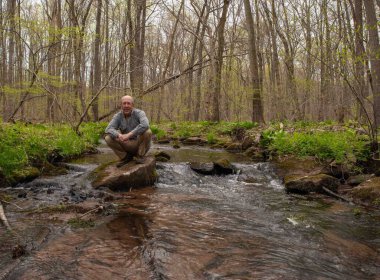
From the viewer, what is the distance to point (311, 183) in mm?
6496

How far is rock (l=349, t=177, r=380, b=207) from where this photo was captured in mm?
5637

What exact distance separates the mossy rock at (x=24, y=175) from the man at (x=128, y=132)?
5.05ft

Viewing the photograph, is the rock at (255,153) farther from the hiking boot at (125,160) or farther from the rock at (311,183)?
the hiking boot at (125,160)

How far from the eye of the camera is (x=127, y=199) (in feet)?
17.8

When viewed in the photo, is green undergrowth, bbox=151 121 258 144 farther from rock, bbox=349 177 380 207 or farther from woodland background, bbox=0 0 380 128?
rock, bbox=349 177 380 207

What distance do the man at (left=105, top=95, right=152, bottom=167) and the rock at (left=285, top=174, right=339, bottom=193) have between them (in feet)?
9.92

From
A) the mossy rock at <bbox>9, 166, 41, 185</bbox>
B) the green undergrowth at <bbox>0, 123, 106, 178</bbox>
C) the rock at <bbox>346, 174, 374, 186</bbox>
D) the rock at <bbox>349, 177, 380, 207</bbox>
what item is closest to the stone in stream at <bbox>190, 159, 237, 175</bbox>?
the rock at <bbox>346, 174, 374, 186</bbox>

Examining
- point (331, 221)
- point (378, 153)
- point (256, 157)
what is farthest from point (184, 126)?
point (331, 221)

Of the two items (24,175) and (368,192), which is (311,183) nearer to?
(368,192)

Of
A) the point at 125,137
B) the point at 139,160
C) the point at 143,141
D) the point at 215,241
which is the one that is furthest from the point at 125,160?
the point at 215,241

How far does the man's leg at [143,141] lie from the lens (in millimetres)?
6676

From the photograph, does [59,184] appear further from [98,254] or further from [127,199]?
[98,254]

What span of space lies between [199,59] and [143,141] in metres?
15.9

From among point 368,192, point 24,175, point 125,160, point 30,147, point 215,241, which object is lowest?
point 215,241
